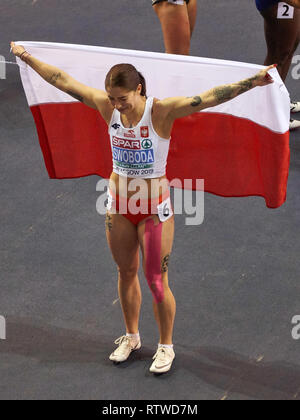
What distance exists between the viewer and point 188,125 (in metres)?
4.71

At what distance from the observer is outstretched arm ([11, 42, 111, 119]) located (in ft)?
13.9

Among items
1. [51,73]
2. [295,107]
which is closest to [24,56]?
[51,73]

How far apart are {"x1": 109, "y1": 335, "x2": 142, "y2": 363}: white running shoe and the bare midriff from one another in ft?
3.26

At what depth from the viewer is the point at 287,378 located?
458cm

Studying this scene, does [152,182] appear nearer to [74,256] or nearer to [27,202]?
[74,256]

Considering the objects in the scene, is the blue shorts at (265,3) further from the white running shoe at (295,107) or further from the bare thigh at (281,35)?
the white running shoe at (295,107)

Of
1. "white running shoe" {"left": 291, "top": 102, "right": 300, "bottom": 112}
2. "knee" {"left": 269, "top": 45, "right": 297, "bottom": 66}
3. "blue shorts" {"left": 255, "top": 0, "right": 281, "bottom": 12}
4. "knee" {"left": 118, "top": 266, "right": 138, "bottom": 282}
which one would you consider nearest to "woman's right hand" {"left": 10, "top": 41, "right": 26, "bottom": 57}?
"knee" {"left": 118, "top": 266, "right": 138, "bottom": 282}

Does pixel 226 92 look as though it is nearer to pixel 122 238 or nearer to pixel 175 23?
pixel 122 238

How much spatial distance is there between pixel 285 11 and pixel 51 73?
2.61m

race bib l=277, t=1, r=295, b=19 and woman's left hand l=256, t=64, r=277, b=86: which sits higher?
woman's left hand l=256, t=64, r=277, b=86

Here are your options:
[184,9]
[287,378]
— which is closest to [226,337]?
[287,378]

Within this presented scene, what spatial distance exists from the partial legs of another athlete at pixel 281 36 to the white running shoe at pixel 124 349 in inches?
108

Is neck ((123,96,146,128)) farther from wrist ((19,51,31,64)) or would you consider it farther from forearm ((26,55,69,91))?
wrist ((19,51,31,64))

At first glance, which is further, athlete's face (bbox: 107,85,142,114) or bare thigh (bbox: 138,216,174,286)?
bare thigh (bbox: 138,216,174,286)
